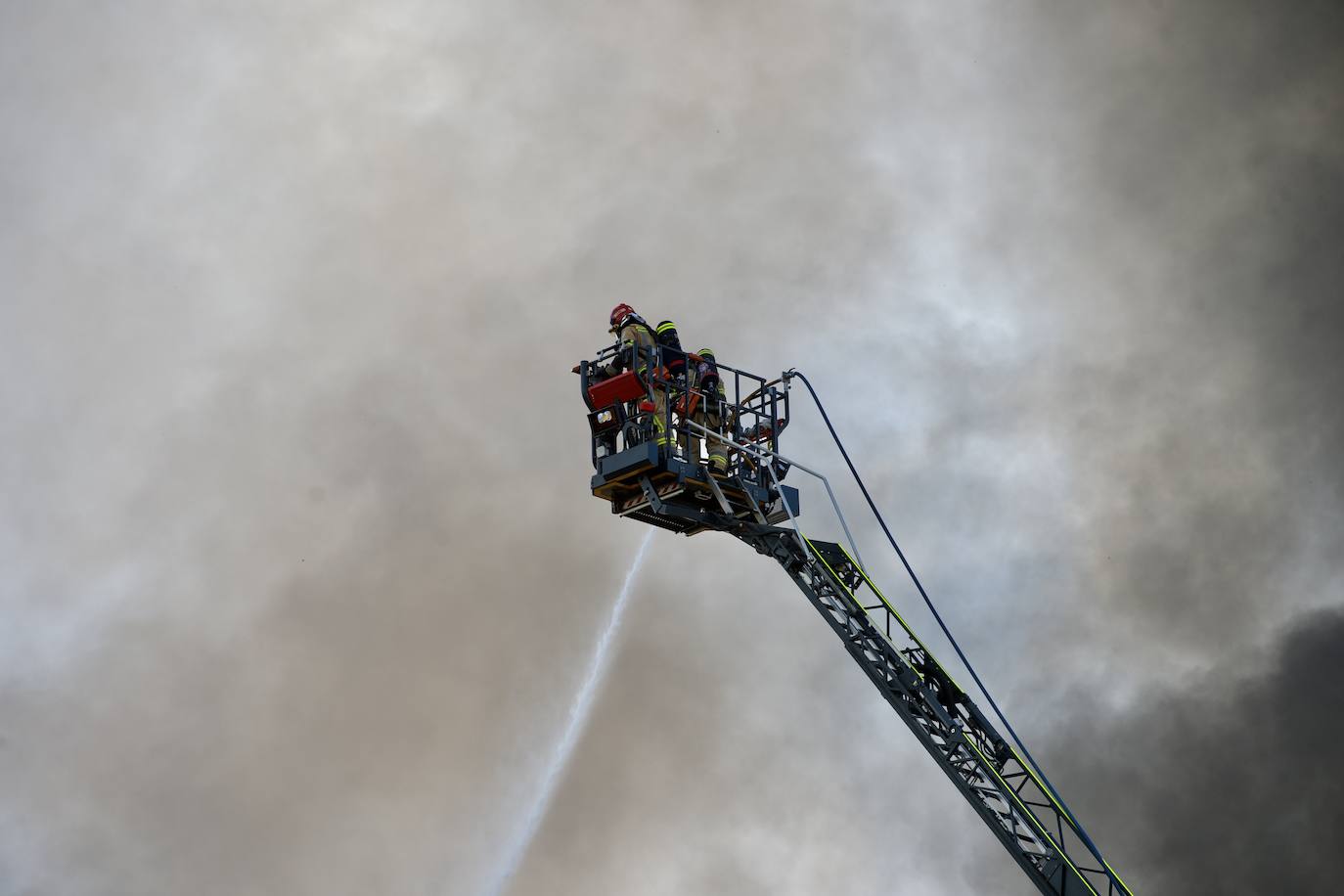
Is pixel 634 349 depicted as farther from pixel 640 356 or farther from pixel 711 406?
pixel 711 406

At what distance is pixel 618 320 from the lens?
3000cm

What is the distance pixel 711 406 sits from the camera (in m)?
29.9

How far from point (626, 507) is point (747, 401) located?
3.78 metres

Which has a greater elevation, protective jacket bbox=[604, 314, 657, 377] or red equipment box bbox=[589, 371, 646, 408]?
protective jacket bbox=[604, 314, 657, 377]

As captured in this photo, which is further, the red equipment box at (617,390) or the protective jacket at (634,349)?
the protective jacket at (634,349)

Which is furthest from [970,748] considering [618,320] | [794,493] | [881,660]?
[618,320]

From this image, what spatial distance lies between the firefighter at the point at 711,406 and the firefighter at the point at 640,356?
95 centimetres

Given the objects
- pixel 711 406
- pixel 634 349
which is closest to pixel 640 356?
pixel 634 349

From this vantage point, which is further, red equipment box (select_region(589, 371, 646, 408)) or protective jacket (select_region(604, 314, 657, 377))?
protective jacket (select_region(604, 314, 657, 377))

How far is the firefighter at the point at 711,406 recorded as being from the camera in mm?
29125

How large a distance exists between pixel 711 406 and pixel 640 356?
192cm

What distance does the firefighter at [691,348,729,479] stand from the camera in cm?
2912

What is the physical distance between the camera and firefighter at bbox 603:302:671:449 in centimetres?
2866

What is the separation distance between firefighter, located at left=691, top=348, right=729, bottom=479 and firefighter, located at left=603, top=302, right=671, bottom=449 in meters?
0.95
